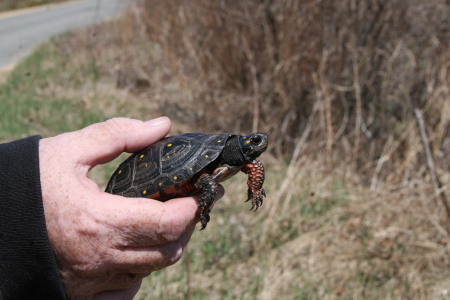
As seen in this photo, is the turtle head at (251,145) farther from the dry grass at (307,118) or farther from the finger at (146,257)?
the dry grass at (307,118)

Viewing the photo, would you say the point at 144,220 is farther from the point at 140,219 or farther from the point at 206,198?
the point at 206,198

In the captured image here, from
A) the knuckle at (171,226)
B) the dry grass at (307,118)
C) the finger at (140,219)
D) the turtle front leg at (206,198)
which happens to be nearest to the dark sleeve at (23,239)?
the finger at (140,219)

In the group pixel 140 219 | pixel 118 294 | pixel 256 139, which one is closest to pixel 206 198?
pixel 140 219

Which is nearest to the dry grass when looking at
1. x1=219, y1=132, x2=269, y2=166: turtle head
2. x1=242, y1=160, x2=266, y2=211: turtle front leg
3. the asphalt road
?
x1=242, y1=160, x2=266, y2=211: turtle front leg

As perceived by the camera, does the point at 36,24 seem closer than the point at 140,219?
No

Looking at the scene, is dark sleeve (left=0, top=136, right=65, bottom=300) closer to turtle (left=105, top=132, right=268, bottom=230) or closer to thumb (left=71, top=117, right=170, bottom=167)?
thumb (left=71, top=117, right=170, bottom=167)
